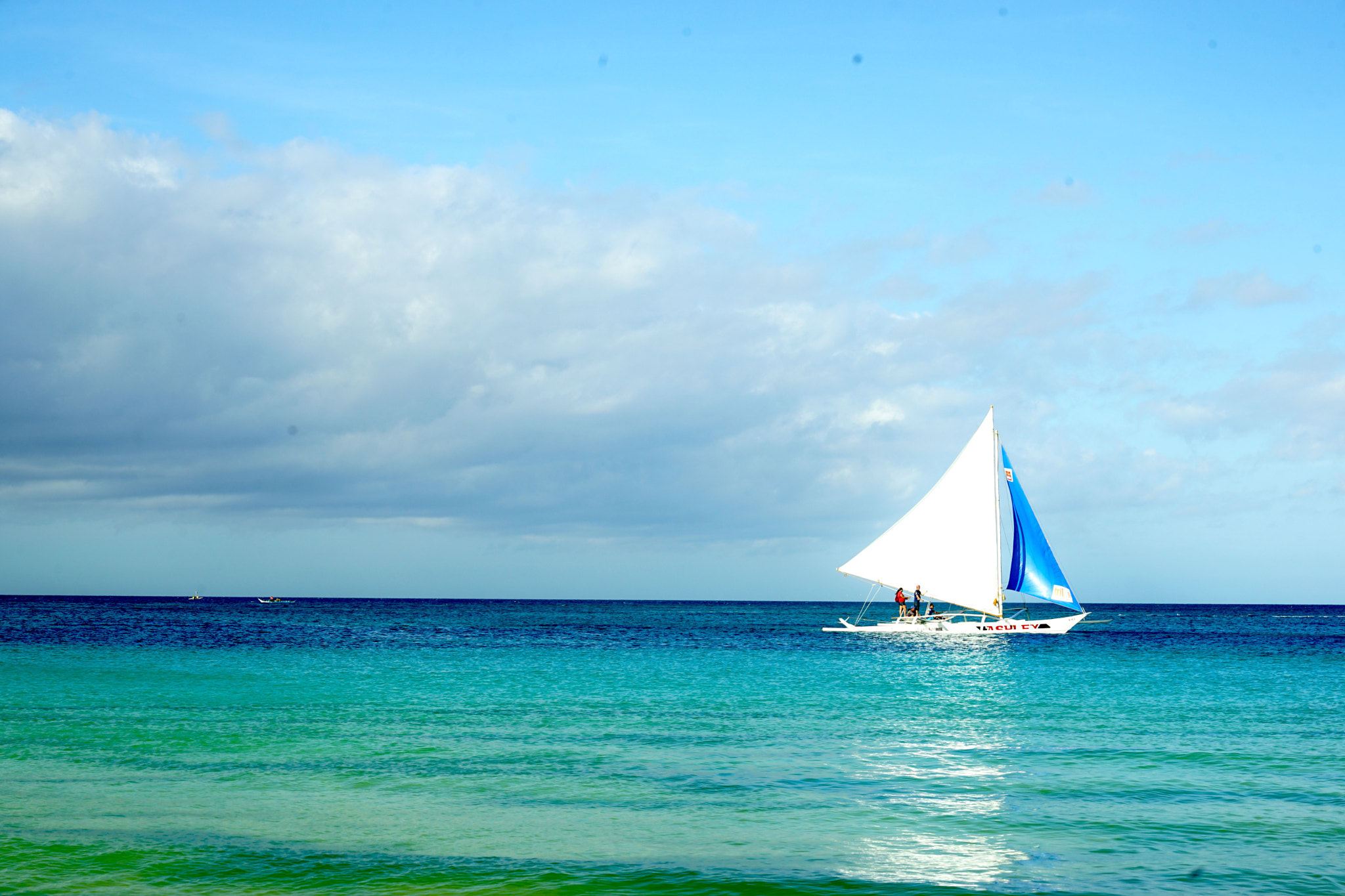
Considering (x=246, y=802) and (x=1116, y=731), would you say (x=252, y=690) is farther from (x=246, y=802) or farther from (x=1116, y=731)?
(x=1116, y=731)

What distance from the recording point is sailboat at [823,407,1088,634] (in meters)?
63.6

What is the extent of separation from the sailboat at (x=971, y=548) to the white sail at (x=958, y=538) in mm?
39

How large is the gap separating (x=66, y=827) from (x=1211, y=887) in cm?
1480

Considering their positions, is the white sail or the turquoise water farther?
the white sail

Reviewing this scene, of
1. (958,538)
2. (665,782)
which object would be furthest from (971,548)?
(665,782)

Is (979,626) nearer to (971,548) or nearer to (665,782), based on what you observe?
(971,548)

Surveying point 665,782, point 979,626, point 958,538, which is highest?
point 958,538

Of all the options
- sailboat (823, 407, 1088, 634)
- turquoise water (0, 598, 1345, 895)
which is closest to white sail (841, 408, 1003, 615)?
sailboat (823, 407, 1088, 634)

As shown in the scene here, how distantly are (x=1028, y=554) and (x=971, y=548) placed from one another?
12.7 feet

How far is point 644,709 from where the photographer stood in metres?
29.6

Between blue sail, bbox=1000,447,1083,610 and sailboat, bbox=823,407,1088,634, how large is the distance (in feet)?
0.13

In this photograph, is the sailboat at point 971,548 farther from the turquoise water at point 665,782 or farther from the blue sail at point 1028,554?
the turquoise water at point 665,782

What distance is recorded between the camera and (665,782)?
1862cm

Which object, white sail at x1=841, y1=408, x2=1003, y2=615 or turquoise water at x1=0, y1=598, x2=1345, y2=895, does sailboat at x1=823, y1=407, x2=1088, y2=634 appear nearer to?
white sail at x1=841, y1=408, x2=1003, y2=615
